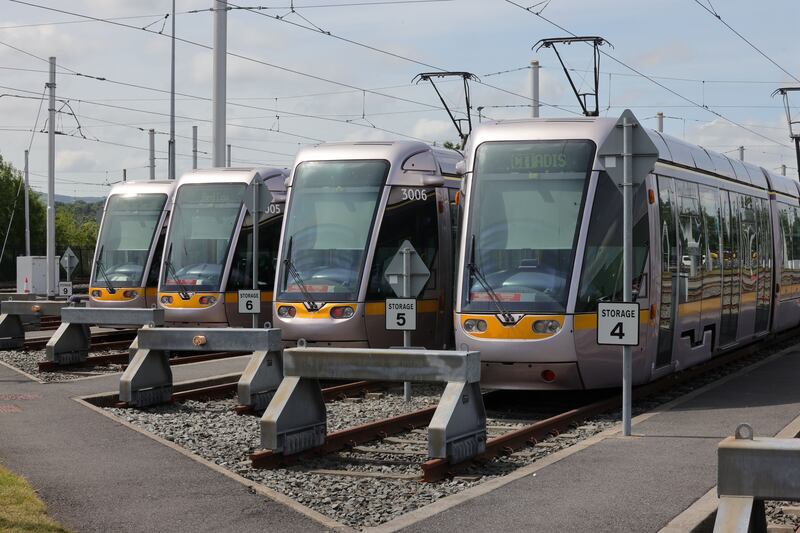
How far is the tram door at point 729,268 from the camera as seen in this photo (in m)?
19.1

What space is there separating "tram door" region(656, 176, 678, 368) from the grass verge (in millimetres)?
8213

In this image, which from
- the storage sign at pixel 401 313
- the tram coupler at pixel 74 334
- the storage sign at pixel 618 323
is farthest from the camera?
the tram coupler at pixel 74 334

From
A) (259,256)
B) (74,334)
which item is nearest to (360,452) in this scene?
(74,334)

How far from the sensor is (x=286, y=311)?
17.9 meters

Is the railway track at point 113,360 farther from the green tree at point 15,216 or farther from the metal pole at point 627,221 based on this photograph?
the green tree at point 15,216

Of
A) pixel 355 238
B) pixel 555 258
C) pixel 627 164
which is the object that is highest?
pixel 627 164

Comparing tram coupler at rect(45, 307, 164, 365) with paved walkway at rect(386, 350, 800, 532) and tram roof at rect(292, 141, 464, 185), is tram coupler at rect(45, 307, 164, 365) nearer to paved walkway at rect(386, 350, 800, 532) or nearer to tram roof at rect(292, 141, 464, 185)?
tram roof at rect(292, 141, 464, 185)

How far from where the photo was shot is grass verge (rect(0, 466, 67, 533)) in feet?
27.0

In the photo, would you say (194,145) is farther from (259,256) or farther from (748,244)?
(748,244)

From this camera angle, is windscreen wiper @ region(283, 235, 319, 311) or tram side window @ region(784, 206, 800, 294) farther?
tram side window @ region(784, 206, 800, 294)

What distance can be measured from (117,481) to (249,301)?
9.83m

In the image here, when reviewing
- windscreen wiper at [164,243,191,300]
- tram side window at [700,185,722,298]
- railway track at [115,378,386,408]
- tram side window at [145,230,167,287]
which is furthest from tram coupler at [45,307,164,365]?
tram side window at [700,185,722,298]

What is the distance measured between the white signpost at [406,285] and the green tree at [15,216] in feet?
209

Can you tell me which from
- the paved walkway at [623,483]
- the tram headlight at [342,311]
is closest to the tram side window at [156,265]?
the tram headlight at [342,311]
